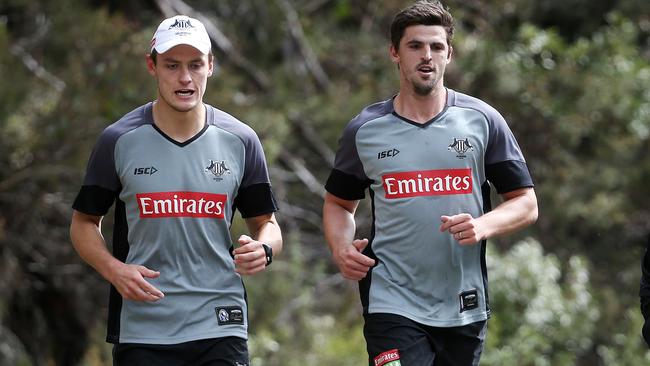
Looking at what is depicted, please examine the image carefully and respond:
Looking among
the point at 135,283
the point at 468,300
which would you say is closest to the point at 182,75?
the point at 135,283

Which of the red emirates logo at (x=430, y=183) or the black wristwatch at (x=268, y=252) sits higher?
the red emirates logo at (x=430, y=183)

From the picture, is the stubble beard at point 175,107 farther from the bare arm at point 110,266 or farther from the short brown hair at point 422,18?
the short brown hair at point 422,18

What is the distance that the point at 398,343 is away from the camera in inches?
208

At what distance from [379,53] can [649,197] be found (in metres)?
3.65

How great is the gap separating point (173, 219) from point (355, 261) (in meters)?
0.81

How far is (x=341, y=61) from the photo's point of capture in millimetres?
14406

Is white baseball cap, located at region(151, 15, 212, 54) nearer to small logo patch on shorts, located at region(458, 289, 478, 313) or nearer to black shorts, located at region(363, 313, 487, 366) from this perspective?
black shorts, located at region(363, 313, 487, 366)

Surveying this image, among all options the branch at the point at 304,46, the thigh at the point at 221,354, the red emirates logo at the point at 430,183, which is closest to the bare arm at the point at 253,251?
the thigh at the point at 221,354

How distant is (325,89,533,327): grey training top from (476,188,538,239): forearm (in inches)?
2.1

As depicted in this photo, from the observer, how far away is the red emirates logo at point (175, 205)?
511 centimetres

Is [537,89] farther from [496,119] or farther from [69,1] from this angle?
[496,119]

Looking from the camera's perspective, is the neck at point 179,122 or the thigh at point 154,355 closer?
the thigh at point 154,355

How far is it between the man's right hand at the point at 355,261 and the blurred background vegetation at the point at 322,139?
4296mm

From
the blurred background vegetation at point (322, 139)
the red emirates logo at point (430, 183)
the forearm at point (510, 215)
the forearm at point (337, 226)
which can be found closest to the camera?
the forearm at point (510, 215)
